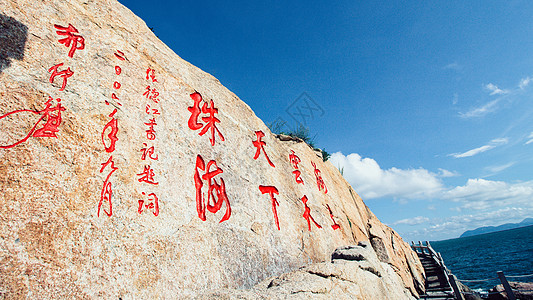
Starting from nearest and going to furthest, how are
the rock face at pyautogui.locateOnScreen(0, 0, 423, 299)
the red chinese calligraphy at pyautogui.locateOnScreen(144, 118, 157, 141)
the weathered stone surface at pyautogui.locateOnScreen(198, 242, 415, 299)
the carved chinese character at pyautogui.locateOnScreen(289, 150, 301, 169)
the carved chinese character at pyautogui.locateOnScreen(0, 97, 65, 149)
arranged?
the rock face at pyautogui.locateOnScreen(0, 0, 423, 299), the carved chinese character at pyautogui.locateOnScreen(0, 97, 65, 149), the weathered stone surface at pyautogui.locateOnScreen(198, 242, 415, 299), the red chinese calligraphy at pyautogui.locateOnScreen(144, 118, 157, 141), the carved chinese character at pyautogui.locateOnScreen(289, 150, 301, 169)

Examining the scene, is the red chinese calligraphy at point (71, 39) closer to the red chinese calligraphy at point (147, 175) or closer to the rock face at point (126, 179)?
the rock face at point (126, 179)

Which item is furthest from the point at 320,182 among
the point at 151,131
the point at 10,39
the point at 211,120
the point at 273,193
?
the point at 10,39

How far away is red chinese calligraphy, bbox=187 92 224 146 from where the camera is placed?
4.82 metres

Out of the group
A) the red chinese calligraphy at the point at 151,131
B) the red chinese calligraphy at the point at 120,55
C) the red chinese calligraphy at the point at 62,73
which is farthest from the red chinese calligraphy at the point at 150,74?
the red chinese calligraphy at the point at 62,73

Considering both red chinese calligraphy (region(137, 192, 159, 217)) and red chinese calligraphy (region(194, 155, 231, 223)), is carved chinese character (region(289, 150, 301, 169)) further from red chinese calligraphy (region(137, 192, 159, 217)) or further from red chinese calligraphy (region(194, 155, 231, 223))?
red chinese calligraphy (region(137, 192, 159, 217))

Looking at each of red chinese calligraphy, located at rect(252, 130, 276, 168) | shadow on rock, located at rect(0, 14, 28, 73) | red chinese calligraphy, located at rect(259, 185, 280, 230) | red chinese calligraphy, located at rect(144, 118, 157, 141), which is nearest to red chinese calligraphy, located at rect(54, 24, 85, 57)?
shadow on rock, located at rect(0, 14, 28, 73)

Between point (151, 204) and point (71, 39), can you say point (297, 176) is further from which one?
point (71, 39)

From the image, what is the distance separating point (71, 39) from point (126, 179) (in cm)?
217

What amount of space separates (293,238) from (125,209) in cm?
334

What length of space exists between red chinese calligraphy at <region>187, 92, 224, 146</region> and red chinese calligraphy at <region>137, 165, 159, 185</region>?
1.18 metres

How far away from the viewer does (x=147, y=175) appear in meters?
3.72

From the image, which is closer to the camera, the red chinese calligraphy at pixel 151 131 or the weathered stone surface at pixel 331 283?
the weathered stone surface at pixel 331 283

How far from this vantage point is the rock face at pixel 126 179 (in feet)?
8.86

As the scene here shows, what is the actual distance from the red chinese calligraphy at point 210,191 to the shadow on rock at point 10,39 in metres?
2.60
